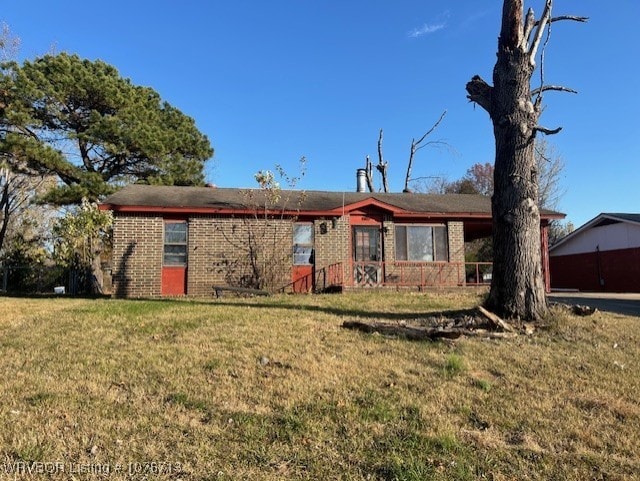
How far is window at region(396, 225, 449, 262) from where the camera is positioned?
15633 mm

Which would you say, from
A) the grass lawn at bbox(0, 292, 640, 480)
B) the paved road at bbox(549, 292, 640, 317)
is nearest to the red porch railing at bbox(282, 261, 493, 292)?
the paved road at bbox(549, 292, 640, 317)

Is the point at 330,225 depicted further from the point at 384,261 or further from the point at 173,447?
the point at 173,447

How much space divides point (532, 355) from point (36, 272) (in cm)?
1898

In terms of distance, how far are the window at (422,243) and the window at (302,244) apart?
2.80 m

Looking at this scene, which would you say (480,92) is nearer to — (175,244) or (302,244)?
(302,244)

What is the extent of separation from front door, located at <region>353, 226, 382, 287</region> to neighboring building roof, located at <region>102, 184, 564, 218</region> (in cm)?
85

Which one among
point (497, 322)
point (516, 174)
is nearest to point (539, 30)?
point (516, 174)

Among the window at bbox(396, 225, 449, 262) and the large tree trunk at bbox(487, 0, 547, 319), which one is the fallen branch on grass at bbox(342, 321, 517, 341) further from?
the window at bbox(396, 225, 449, 262)

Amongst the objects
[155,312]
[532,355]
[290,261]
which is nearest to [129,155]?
[290,261]

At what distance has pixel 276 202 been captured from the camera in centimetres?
1487

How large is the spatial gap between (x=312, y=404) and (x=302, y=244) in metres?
10.8

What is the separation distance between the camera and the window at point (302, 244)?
14.9 meters

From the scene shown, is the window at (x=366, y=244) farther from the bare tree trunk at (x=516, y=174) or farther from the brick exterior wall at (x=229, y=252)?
the bare tree trunk at (x=516, y=174)

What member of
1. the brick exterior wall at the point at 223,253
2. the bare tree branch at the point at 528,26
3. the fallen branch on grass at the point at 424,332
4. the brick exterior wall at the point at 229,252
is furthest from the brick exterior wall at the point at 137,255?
the bare tree branch at the point at 528,26
